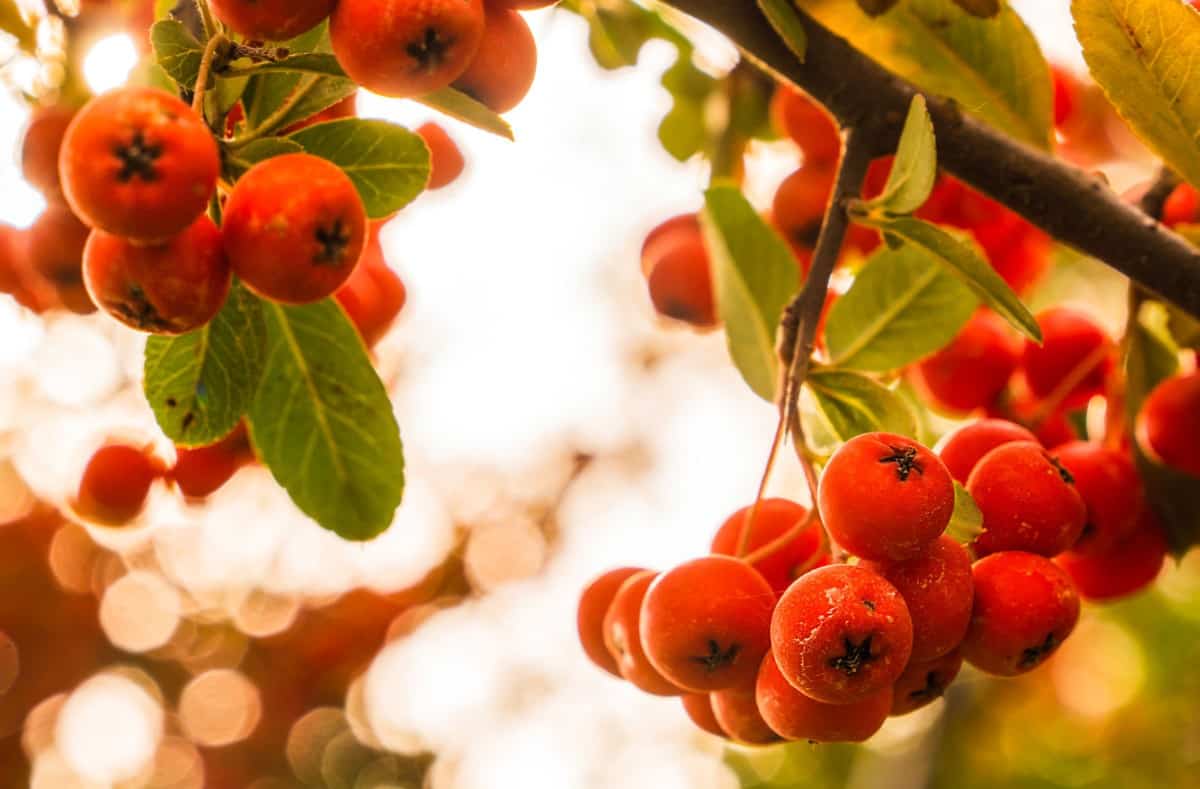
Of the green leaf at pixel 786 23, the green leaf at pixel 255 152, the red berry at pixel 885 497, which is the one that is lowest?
the red berry at pixel 885 497

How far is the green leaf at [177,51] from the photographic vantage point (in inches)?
53.1

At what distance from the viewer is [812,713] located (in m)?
1.48

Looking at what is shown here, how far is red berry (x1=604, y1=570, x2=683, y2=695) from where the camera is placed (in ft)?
5.56

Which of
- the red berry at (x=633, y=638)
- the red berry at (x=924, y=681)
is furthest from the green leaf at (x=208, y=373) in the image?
the red berry at (x=924, y=681)

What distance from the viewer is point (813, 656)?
1.37 meters

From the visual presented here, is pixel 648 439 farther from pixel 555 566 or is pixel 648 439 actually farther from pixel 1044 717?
pixel 1044 717

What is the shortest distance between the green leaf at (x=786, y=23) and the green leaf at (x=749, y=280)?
1.35 ft

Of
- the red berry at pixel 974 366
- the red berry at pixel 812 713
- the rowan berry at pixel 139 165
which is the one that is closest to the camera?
the rowan berry at pixel 139 165

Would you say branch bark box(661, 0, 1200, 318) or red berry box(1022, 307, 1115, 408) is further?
red berry box(1022, 307, 1115, 408)

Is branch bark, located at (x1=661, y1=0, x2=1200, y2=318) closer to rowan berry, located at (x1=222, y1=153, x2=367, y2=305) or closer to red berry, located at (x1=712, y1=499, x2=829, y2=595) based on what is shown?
red berry, located at (x1=712, y1=499, x2=829, y2=595)

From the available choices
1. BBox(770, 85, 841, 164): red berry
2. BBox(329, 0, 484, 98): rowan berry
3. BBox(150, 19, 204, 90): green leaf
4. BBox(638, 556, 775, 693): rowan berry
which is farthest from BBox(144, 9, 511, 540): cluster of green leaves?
BBox(770, 85, 841, 164): red berry

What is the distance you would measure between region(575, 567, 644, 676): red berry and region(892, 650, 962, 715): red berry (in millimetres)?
460

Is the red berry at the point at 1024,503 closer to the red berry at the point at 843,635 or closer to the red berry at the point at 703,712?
the red berry at the point at 843,635

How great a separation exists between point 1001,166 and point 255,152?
3.53 ft
